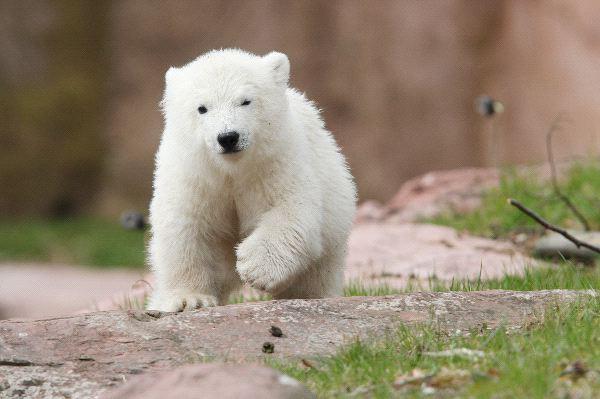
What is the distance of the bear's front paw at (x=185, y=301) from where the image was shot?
5056 mm

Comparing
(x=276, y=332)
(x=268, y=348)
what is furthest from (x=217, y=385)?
(x=276, y=332)

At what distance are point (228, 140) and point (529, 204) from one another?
15.6ft

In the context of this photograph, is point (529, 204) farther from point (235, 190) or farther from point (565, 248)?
point (235, 190)

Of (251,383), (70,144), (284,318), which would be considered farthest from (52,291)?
(251,383)

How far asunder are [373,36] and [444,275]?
8.30 m

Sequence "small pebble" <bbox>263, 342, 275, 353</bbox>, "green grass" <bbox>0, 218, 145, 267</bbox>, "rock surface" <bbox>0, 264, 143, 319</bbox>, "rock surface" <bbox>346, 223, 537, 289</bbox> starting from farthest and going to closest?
1. "green grass" <bbox>0, 218, 145, 267</bbox>
2. "rock surface" <bbox>0, 264, 143, 319</bbox>
3. "rock surface" <bbox>346, 223, 537, 289</bbox>
4. "small pebble" <bbox>263, 342, 275, 353</bbox>

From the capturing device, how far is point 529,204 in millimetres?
8922

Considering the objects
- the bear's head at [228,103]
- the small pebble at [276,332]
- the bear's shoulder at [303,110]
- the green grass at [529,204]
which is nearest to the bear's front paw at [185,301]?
the bear's head at [228,103]

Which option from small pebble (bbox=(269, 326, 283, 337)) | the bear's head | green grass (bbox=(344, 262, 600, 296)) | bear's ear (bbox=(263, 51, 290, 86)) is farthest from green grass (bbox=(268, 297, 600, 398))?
bear's ear (bbox=(263, 51, 290, 86))

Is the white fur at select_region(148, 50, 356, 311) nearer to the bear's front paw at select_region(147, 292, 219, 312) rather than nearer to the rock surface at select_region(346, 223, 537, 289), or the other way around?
the bear's front paw at select_region(147, 292, 219, 312)

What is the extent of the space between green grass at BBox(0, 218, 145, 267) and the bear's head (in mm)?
9253

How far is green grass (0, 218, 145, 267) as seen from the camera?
1456 centimetres

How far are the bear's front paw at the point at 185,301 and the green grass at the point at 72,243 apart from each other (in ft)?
29.9

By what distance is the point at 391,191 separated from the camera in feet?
49.0
